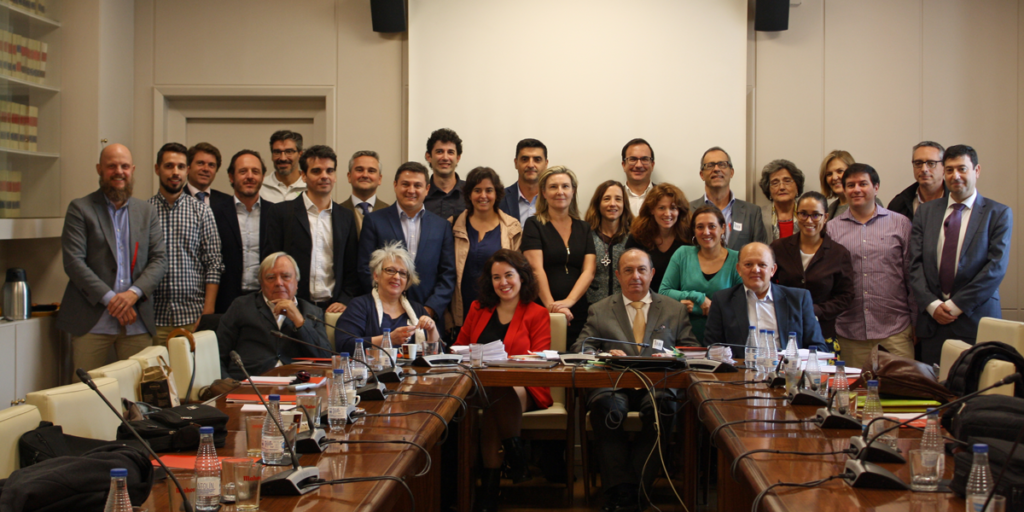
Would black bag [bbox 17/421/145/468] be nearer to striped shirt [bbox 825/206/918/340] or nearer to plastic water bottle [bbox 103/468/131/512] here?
plastic water bottle [bbox 103/468/131/512]

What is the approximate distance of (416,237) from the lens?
416 centimetres

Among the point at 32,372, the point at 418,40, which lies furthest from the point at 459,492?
the point at 418,40

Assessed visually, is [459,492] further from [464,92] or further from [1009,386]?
[464,92]

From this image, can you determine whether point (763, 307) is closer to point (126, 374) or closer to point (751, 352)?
point (751, 352)

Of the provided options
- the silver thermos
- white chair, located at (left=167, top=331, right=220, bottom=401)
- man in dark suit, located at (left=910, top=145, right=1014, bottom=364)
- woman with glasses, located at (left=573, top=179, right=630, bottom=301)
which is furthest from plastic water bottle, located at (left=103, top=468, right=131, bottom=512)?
man in dark suit, located at (left=910, top=145, right=1014, bottom=364)

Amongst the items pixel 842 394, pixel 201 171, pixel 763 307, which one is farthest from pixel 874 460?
pixel 201 171

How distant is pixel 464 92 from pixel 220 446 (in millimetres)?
3663

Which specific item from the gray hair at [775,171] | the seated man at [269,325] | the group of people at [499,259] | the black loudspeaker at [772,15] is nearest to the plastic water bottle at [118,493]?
the seated man at [269,325]

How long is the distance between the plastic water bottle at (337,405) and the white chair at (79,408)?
675 mm

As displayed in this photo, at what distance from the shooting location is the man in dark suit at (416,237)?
161 inches

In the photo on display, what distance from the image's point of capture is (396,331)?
11.8ft

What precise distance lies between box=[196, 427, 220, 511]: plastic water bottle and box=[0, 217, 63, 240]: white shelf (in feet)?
11.3

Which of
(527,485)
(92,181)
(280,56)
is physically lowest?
(527,485)

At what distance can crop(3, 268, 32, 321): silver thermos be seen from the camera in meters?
4.22
